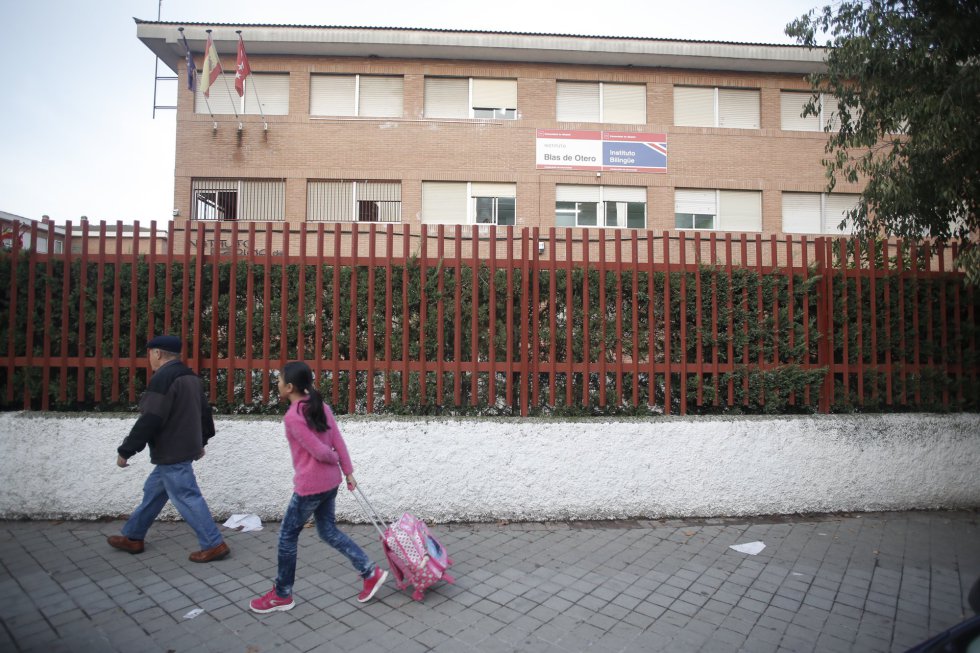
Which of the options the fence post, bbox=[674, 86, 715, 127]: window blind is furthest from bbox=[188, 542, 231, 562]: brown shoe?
bbox=[674, 86, 715, 127]: window blind

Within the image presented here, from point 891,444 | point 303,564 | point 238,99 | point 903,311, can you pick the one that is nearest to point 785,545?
point 891,444

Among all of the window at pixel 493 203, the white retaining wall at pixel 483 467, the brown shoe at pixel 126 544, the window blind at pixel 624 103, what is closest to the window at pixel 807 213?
the window blind at pixel 624 103

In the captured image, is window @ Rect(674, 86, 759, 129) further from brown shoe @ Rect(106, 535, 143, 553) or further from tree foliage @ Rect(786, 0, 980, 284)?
brown shoe @ Rect(106, 535, 143, 553)

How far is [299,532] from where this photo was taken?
3.46 meters

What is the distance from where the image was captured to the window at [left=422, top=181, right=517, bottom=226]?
16.4 m

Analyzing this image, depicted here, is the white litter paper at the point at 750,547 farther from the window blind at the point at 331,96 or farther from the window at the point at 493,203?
the window blind at the point at 331,96

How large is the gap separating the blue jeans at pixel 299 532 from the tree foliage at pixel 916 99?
5.25 metres

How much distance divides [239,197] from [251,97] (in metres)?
2.97

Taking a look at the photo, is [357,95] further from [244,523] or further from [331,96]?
[244,523]

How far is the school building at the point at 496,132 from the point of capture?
52.7 ft

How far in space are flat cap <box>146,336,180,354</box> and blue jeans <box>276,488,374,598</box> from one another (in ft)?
5.43

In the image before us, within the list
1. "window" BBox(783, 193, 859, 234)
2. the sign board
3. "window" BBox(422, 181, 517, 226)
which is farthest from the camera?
"window" BBox(783, 193, 859, 234)

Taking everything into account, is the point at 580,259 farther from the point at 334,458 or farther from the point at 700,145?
the point at 700,145

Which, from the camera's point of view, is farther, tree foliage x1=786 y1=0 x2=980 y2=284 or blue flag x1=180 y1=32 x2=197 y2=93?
blue flag x1=180 y1=32 x2=197 y2=93
